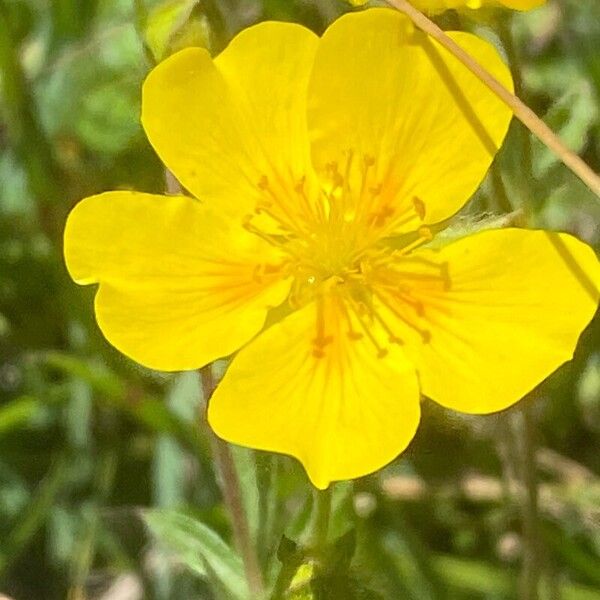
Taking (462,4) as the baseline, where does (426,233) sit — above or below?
below

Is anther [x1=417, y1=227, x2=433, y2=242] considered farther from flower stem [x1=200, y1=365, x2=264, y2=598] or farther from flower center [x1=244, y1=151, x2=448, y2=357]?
flower stem [x1=200, y1=365, x2=264, y2=598]

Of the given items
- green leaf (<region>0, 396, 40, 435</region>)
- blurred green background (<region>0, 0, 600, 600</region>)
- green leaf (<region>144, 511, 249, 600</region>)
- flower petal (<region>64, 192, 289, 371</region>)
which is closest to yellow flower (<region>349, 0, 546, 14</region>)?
flower petal (<region>64, 192, 289, 371</region>)

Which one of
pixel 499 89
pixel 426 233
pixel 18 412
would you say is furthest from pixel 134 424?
pixel 499 89

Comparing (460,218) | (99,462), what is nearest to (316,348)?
(460,218)

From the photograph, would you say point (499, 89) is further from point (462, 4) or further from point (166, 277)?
point (166, 277)

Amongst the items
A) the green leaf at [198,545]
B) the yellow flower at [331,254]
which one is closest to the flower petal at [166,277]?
the yellow flower at [331,254]

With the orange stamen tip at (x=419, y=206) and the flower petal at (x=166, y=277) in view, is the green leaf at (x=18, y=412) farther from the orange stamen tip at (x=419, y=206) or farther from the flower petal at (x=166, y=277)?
the orange stamen tip at (x=419, y=206)
